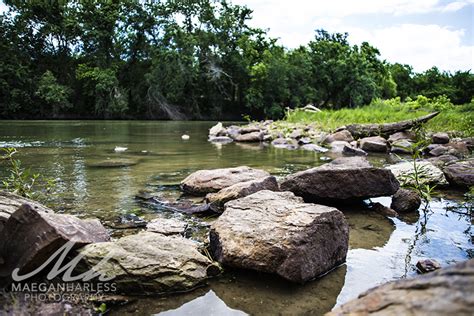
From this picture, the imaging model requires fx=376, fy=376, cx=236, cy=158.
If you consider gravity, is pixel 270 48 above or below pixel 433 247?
above

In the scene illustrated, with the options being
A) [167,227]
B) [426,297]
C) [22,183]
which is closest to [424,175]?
[167,227]

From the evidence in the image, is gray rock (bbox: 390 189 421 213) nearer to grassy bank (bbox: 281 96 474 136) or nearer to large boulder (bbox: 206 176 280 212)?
large boulder (bbox: 206 176 280 212)

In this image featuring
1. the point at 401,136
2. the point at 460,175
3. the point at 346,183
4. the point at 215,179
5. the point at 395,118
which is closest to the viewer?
the point at 346,183

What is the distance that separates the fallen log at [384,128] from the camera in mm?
10617

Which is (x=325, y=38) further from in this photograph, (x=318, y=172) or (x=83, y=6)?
(x=318, y=172)

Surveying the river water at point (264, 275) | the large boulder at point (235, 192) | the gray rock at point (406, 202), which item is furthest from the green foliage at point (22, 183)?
the gray rock at point (406, 202)

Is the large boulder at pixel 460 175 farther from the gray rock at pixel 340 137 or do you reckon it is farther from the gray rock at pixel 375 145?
the gray rock at pixel 340 137

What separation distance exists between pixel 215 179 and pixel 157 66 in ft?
93.3

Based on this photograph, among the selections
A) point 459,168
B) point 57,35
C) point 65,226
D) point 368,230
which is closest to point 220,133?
point 459,168

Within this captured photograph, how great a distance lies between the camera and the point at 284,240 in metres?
2.22

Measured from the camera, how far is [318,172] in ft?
12.3

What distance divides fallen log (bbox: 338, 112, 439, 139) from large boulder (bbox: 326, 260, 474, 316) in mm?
10106

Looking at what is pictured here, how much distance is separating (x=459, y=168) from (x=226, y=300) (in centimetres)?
393

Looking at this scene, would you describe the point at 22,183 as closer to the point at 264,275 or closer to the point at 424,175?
the point at 264,275
